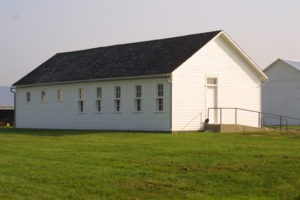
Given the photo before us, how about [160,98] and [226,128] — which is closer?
[226,128]

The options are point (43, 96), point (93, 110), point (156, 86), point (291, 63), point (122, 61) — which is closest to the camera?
point (156, 86)

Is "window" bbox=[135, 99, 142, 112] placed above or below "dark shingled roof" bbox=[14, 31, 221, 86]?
below

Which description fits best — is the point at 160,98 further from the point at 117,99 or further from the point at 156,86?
the point at 117,99

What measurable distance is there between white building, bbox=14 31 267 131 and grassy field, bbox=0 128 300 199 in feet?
40.5

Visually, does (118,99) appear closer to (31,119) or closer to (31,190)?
(31,119)

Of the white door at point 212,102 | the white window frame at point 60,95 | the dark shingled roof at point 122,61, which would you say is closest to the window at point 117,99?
the dark shingled roof at point 122,61

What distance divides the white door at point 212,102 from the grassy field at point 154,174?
44.6 ft

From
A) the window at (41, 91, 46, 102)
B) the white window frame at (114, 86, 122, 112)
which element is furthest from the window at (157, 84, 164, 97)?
the window at (41, 91, 46, 102)

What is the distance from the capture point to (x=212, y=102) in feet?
111

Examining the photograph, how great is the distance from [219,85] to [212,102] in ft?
3.60

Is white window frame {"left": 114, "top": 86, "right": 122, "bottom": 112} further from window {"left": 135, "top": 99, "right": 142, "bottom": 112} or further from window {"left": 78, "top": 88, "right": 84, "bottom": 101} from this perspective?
window {"left": 78, "top": 88, "right": 84, "bottom": 101}

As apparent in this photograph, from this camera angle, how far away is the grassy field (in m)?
12.6

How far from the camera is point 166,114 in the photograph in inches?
1252

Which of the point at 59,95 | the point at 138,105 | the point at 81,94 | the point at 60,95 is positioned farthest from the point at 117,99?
the point at 59,95
